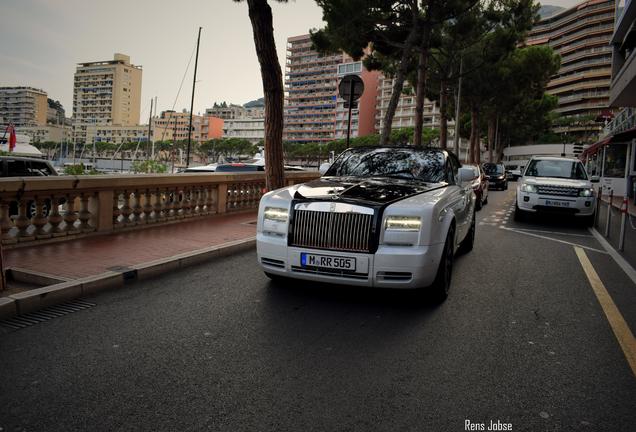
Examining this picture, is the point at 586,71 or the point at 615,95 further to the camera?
the point at 586,71

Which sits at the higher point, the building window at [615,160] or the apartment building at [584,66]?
the apartment building at [584,66]

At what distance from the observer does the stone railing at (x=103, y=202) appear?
23.0 ft

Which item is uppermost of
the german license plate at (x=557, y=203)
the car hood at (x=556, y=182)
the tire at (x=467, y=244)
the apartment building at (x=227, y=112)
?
the apartment building at (x=227, y=112)

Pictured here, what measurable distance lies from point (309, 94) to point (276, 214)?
15277 centimetres

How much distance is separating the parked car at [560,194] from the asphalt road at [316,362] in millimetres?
6958

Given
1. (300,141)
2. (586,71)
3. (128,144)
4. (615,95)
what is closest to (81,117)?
(128,144)

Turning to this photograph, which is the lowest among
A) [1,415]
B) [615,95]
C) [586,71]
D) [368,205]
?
[1,415]

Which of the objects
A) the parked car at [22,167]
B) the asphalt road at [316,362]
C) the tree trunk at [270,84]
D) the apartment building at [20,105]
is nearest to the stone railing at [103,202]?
the tree trunk at [270,84]

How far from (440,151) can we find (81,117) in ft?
633

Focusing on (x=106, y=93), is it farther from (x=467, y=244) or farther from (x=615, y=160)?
(x=467, y=244)

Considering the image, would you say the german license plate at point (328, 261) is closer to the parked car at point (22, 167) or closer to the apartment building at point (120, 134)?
the parked car at point (22, 167)

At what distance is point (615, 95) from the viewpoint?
Answer: 89.8 feet

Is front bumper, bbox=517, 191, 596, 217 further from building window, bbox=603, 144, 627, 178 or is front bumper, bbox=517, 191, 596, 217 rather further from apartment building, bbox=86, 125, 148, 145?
apartment building, bbox=86, 125, 148, 145

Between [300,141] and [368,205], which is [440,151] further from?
[300,141]
